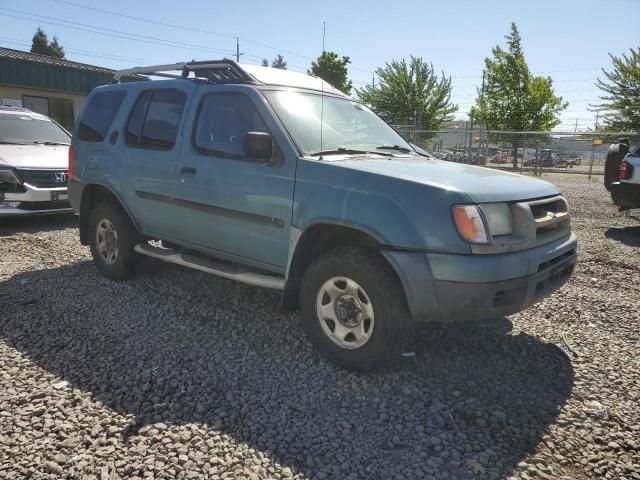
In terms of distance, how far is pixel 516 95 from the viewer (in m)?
30.4

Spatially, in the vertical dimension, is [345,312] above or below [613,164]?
below

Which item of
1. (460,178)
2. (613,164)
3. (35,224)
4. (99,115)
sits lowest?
(35,224)

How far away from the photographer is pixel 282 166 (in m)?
3.44

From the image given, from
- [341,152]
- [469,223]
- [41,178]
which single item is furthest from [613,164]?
[41,178]

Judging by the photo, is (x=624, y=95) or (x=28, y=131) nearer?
(x=28, y=131)

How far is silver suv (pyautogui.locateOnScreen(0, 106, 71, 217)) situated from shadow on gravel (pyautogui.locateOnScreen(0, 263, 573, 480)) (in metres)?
3.05

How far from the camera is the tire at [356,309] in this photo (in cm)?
299

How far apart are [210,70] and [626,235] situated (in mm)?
6961

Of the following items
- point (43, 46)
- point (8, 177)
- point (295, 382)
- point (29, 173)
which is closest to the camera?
point (295, 382)

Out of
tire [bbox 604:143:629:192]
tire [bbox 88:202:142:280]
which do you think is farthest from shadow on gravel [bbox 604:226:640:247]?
tire [bbox 88:202:142:280]

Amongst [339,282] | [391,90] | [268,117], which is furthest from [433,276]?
[391,90]

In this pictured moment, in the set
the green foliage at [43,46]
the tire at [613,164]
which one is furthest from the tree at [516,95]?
the green foliage at [43,46]

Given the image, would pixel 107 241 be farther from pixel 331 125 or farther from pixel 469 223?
pixel 469 223

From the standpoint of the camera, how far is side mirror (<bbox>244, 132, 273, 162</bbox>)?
3311mm
